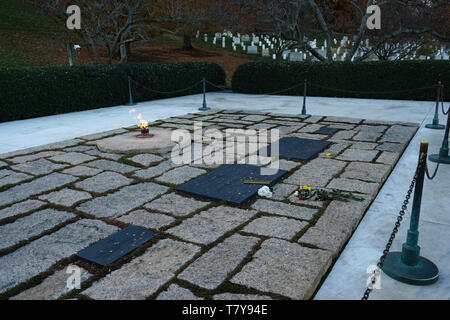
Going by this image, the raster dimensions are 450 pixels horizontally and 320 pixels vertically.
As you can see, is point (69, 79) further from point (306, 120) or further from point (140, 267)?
point (140, 267)

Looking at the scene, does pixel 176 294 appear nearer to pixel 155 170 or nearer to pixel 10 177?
pixel 155 170

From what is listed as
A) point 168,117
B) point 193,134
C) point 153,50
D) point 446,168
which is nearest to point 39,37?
point 153,50

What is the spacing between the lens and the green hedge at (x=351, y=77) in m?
12.5

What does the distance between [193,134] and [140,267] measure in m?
4.76

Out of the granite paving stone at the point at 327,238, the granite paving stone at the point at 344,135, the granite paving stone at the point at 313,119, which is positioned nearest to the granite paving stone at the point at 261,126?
the granite paving stone at the point at 313,119

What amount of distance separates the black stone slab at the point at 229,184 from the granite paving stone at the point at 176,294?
157cm

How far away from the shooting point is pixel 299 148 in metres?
6.23

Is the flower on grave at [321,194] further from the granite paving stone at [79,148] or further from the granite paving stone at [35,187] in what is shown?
the granite paving stone at [79,148]

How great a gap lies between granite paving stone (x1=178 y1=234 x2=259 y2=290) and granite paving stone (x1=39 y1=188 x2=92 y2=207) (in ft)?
6.34

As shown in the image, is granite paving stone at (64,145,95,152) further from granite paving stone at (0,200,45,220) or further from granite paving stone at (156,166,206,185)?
→ granite paving stone at (0,200,45,220)

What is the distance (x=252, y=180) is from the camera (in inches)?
183

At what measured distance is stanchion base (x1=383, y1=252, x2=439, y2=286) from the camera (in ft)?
8.73

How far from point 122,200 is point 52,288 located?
1.63 metres
